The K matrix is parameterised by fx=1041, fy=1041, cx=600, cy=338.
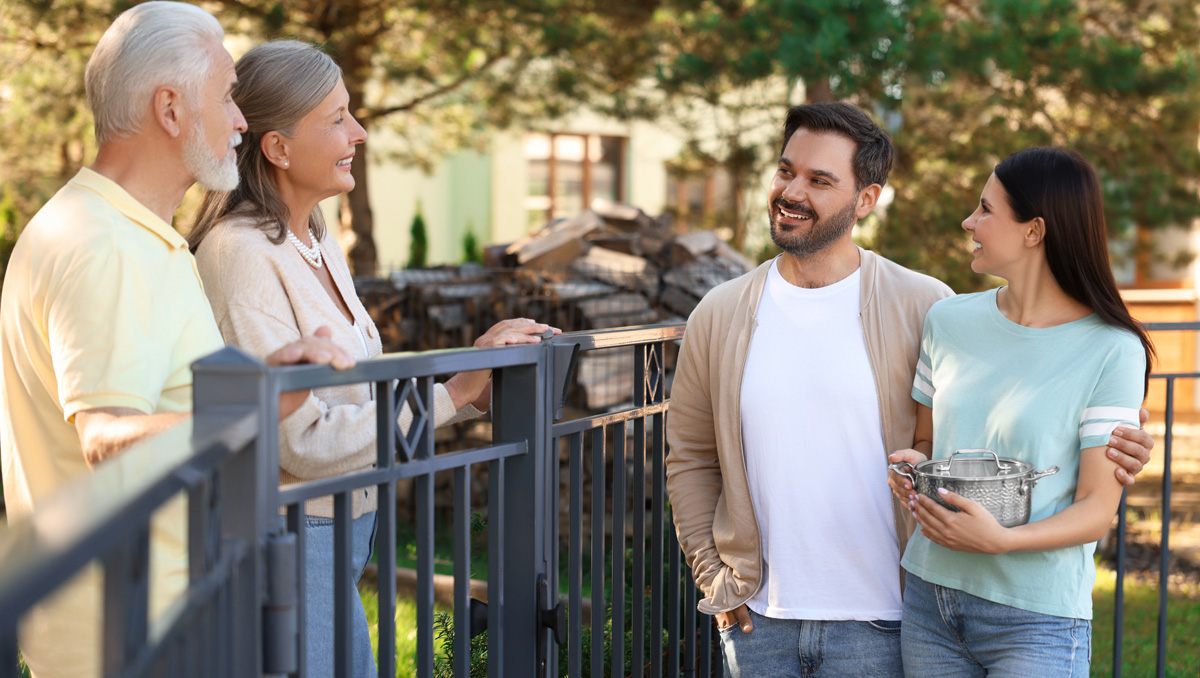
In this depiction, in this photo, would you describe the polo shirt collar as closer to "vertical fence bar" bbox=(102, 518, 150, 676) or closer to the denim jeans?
the denim jeans

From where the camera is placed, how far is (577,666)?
2385mm

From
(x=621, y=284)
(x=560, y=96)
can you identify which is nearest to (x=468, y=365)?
(x=621, y=284)

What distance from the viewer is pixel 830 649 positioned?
7.36 ft

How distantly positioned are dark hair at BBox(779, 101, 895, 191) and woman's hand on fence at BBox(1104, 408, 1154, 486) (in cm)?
81

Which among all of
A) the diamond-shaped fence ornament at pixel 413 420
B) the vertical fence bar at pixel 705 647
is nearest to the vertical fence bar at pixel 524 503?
the diamond-shaped fence ornament at pixel 413 420

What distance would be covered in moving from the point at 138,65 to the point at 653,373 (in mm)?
1563

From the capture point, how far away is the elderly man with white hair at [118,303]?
156 centimetres

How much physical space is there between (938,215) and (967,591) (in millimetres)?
8051

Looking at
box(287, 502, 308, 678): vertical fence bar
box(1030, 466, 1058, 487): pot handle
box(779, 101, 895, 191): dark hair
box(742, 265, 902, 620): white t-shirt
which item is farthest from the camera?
box(779, 101, 895, 191): dark hair

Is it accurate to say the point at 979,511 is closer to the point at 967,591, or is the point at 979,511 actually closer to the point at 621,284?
the point at 967,591

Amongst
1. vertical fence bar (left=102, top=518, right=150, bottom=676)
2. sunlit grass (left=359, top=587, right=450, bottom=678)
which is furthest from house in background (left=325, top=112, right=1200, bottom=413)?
vertical fence bar (left=102, top=518, right=150, bottom=676)

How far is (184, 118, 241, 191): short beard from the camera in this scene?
180 centimetres

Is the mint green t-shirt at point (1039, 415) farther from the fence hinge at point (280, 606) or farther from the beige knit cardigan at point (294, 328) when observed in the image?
the fence hinge at point (280, 606)

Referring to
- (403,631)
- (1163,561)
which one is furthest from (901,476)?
(403,631)
